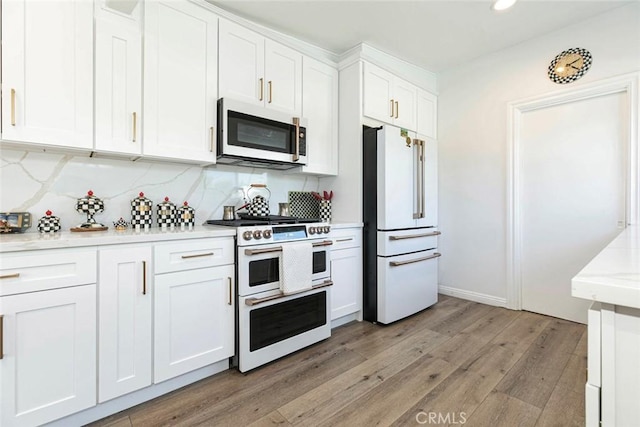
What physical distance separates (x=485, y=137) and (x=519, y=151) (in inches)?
14.6

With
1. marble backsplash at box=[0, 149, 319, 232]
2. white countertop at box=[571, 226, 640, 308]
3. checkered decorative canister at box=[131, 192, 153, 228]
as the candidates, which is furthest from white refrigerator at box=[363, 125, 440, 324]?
white countertop at box=[571, 226, 640, 308]

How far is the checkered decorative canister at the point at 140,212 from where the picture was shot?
2.07 meters

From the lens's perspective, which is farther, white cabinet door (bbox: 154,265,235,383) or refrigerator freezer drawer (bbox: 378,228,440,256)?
refrigerator freezer drawer (bbox: 378,228,440,256)

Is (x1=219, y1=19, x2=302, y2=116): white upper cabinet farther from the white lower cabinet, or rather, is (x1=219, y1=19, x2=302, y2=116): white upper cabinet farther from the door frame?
the door frame

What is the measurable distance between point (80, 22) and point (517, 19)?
3242mm

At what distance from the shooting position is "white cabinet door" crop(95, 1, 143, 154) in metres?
1.77

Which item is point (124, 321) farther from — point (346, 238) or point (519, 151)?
point (519, 151)

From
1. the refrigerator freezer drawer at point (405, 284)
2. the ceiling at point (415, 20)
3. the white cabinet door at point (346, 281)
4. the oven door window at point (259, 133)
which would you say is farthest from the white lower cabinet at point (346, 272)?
the ceiling at point (415, 20)

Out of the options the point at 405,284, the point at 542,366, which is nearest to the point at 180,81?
the point at 405,284

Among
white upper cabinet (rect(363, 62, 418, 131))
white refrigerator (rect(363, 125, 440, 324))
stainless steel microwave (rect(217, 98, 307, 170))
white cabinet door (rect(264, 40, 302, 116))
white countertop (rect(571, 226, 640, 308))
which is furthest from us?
white upper cabinet (rect(363, 62, 418, 131))

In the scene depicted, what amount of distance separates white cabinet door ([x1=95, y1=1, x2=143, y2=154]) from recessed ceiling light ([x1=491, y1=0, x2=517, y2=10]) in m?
2.55

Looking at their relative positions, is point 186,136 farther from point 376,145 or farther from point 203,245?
point 376,145

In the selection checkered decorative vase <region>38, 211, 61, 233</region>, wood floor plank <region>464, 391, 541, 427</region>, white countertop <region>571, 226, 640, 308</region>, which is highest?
checkered decorative vase <region>38, 211, 61, 233</region>

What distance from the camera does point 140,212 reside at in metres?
2.08
